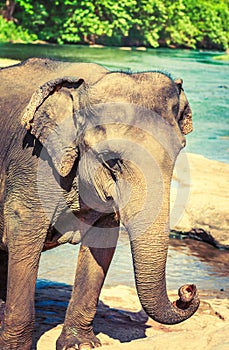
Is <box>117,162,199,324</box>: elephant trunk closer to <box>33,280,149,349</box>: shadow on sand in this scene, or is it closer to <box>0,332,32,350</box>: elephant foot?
<box>0,332,32,350</box>: elephant foot

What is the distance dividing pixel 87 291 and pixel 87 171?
1138 mm

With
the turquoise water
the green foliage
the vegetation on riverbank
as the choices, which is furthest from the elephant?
the vegetation on riverbank

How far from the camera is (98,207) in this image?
545cm

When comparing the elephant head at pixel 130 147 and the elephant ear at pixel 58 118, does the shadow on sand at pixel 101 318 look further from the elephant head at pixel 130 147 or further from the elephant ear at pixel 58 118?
the elephant ear at pixel 58 118

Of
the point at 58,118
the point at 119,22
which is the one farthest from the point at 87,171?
the point at 119,22

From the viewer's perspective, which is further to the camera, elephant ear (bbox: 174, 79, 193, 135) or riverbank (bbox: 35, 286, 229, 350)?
riverbank (bbox: 35, 286, 229, 350)

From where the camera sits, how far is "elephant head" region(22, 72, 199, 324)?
4.82 m

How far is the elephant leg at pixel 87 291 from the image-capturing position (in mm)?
5969

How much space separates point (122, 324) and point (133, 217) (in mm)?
1877

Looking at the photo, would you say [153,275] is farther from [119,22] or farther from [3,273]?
[119,22]

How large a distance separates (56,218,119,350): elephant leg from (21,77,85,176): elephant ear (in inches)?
28.4

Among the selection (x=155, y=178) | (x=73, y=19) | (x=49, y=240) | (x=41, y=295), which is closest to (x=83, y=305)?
(x=49, y=240)

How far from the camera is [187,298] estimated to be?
523cm

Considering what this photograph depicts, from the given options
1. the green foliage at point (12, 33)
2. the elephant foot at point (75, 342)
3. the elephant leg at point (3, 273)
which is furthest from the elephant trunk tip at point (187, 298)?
the green foliage at point (12, 33)
